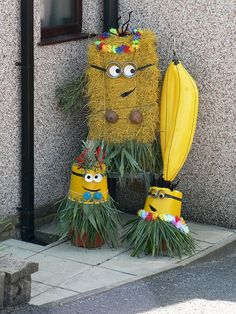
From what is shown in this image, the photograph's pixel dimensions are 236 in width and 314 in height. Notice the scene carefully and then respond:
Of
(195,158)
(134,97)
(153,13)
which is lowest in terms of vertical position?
(195,158)

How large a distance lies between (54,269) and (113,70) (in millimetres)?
1781

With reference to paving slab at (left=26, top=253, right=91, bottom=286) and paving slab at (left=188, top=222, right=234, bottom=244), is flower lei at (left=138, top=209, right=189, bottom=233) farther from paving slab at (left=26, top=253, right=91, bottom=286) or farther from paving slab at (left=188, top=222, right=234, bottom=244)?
paving slab at (left=26, top=253, right=91, bottom=286)

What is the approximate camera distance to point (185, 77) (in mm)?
7121

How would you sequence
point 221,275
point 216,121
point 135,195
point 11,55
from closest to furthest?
point 221,275
point 11,55
point 216,121
point 135,195

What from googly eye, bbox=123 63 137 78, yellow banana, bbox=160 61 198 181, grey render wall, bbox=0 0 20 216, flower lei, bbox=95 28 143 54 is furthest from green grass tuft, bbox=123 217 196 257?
flower lei, bbox=95 28 143 54

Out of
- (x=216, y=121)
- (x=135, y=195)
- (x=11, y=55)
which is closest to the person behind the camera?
(x=11, y=55)

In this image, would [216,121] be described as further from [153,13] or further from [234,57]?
[153,13]

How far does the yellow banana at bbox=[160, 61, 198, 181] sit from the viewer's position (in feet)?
23.2

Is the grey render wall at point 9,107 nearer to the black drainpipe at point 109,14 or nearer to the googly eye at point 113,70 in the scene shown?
the googly eye at point 113,70

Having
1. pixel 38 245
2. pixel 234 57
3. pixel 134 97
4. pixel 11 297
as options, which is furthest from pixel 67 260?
pixel 234 57

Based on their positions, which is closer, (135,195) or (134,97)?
(134,97)

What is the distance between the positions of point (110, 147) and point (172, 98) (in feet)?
2.21

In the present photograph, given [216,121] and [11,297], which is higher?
[216,121]

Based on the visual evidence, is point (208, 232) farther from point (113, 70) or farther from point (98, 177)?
point (113, 70)
